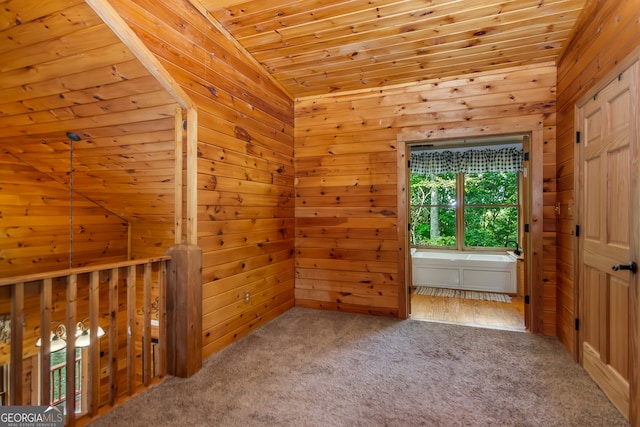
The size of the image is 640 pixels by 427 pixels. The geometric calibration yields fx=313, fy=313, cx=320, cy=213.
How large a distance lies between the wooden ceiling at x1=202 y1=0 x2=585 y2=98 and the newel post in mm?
1811

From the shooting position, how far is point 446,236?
18.1ft

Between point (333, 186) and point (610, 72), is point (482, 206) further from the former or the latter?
point (610, 72)

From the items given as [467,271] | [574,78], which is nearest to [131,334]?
[574,78]

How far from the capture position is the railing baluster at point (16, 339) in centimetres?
141

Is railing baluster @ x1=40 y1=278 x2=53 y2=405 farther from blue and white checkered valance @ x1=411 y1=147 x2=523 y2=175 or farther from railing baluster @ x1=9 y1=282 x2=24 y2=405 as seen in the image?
blue and white checkered valance @ x1=411 y1=147 x2=523 y2=175

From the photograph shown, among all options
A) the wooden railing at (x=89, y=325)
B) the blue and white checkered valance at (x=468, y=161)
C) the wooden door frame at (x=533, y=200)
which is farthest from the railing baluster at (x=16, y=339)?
the blue and white checkered valance at (x=468, y=161)

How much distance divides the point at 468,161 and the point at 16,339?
5.52 meters

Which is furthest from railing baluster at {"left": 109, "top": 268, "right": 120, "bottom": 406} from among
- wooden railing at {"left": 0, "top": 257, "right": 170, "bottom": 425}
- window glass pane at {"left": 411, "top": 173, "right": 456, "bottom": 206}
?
window glass pane at {"left": 411, "top": 173, "right": 456, "bottom": 206}

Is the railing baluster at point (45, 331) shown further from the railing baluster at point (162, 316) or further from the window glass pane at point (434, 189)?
the window glass pane at point (434, 189)

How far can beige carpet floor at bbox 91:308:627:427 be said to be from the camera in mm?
1708

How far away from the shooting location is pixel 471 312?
367 centimetres

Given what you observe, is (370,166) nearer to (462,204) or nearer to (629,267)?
(629,267)

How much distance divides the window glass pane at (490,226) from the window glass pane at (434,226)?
0.24 m

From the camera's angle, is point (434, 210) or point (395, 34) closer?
point (395, 34)
